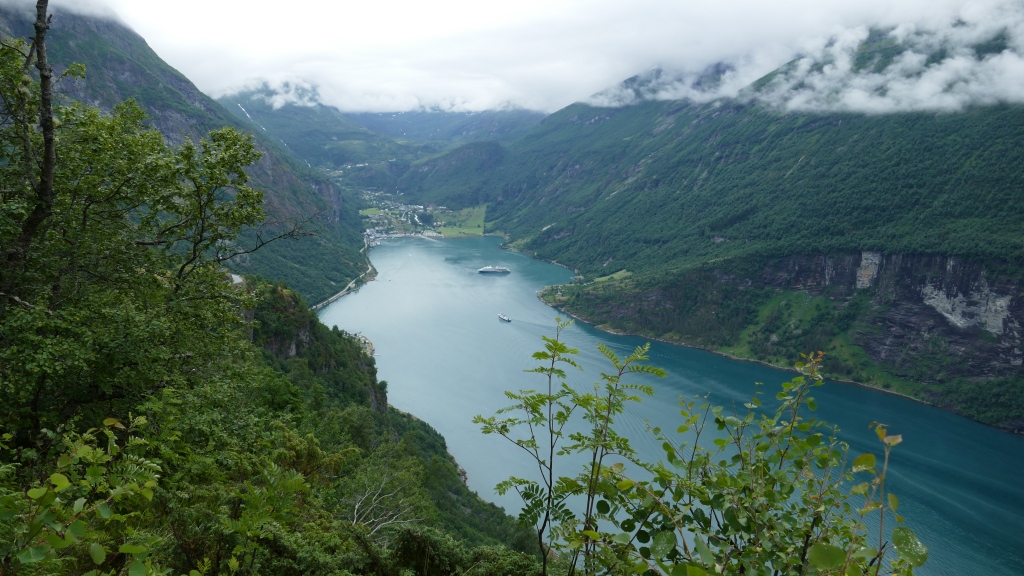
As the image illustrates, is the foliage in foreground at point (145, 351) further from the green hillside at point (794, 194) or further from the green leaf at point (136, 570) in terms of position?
the green hillside at point (794, 194)

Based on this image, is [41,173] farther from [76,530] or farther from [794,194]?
[794,194]

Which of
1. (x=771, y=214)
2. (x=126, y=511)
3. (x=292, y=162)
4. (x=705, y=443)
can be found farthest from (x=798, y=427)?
(x=292, y=162)

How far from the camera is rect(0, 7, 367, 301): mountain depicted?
89438 mm

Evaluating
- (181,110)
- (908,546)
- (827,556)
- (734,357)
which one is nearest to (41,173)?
(827,556)

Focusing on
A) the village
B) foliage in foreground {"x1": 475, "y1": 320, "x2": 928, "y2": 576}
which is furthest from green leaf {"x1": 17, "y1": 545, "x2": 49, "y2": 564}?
the village

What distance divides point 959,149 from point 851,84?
49956 millimetres

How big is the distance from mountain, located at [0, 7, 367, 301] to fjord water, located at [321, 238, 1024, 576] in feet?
43.3

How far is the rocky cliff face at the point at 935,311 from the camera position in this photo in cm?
6831

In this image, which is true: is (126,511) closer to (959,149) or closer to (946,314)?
(946,314)

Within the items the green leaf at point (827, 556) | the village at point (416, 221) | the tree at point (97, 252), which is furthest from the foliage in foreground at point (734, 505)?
the village at point (416, 221)

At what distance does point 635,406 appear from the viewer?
49.6 meters

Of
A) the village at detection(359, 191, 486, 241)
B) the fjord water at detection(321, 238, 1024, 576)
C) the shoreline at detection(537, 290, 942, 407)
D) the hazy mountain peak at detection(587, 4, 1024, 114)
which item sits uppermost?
the hazy mountain peak at detection(587, 4, 1024, 114)

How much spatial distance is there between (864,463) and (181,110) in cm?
13763

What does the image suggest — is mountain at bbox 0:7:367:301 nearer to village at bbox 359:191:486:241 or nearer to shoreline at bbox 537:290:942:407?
village at bbox 359:191:486:241
